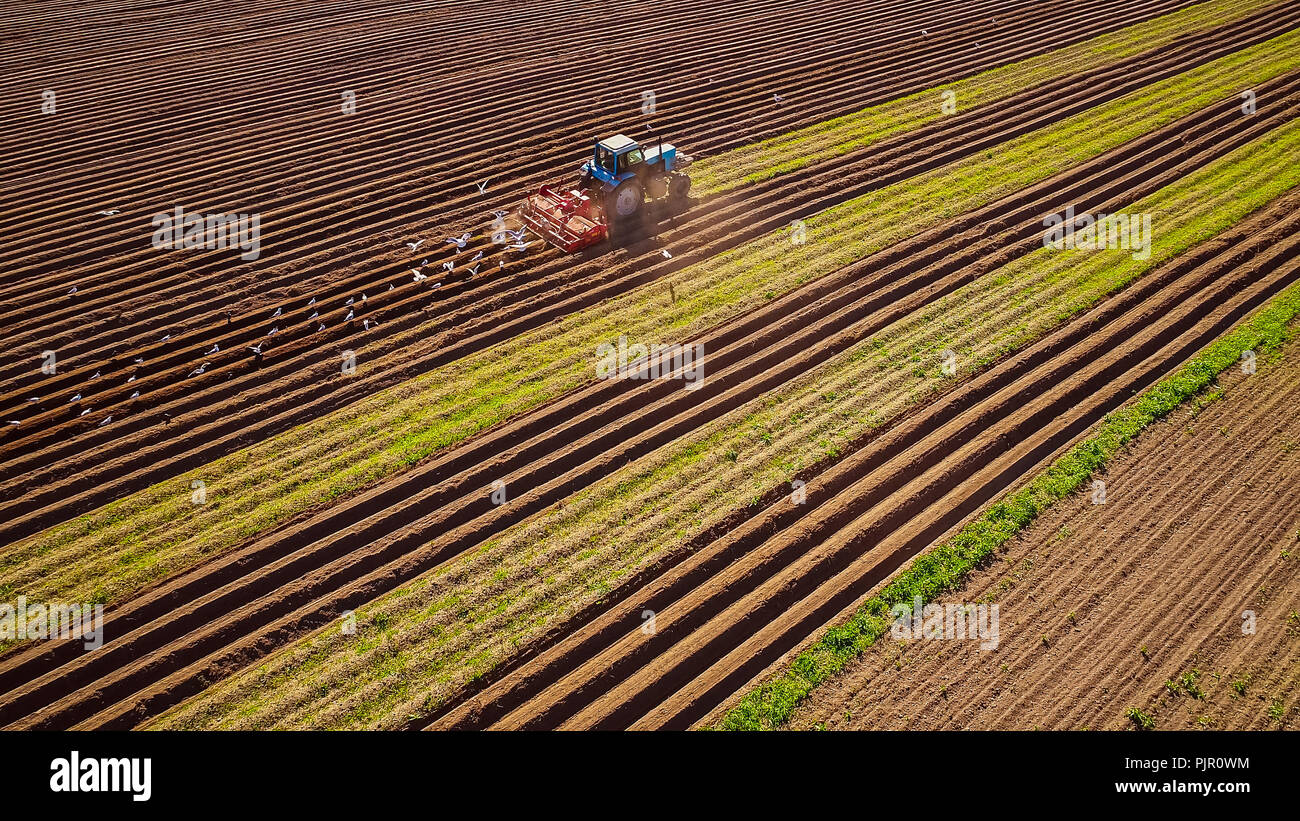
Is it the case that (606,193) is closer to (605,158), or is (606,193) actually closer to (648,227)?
(605,158)

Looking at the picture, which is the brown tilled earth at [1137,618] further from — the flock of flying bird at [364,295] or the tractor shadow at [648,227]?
the flock of flying bird at [364,295]

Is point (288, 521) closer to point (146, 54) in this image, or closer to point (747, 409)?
point (747, 409)

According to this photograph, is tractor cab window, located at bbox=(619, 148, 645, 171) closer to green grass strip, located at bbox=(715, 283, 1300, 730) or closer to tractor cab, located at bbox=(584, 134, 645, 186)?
tractor cab, located at bbox=(584, 134, 645, 186)

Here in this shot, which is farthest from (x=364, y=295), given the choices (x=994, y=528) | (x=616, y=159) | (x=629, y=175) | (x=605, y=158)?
(x=994, y=528)

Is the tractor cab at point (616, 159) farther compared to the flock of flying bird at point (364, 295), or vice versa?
the tractor cab at point (616, 159)

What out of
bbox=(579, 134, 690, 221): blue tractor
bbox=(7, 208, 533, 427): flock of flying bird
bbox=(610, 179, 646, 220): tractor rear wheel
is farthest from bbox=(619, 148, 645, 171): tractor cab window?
bbox=(7, 208, 533, 427): flock of flying bird

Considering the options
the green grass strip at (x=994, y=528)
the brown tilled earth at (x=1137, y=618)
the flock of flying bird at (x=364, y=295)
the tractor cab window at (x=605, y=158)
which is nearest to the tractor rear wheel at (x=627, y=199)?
the tractor cab window at (x=605, y=158)
